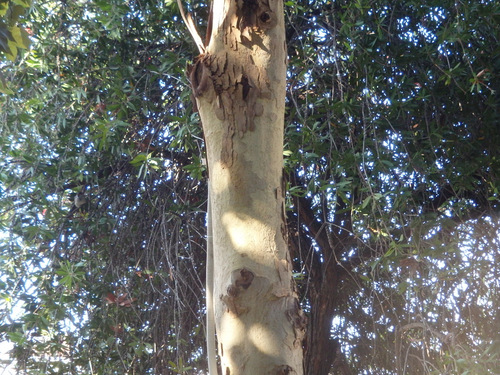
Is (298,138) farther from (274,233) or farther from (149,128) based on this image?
(274,233)

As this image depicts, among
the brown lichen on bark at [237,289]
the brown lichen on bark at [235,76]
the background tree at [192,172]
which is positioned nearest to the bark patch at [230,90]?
the brown lichen on bark at [235,76]

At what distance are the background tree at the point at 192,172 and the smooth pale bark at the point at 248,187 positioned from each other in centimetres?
165

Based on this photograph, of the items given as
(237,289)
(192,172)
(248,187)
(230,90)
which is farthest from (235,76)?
(192,172)

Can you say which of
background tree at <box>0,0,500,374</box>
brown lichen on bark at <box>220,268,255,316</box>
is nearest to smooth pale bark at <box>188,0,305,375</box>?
brown lichen on bark at <box>220,268,255,316</box>

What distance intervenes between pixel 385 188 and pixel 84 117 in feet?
6.54

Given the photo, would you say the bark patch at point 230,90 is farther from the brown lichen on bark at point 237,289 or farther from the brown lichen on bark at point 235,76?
the brown lichen on bark at point 237,289

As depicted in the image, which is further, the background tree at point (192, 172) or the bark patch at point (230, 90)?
the background tree at point (192, 172)

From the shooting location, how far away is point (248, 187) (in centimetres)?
147

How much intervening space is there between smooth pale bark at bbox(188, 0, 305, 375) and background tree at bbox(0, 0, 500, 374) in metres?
1.65

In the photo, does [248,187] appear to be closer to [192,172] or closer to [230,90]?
[230,90]

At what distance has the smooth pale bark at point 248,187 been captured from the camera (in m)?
1.35

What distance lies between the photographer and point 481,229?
3.78 meters

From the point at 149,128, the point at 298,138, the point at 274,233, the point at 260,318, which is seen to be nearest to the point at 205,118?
the point at 274,233

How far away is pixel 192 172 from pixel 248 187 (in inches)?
71.8
